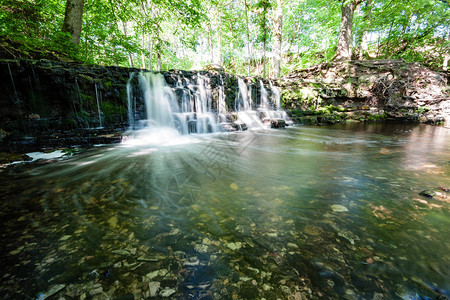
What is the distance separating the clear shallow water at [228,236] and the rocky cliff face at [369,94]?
34.8 feet

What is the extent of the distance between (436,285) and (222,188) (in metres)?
1.98

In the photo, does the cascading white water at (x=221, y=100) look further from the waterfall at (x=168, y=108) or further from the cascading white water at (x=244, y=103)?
the waterfall at (x=168, y=108)

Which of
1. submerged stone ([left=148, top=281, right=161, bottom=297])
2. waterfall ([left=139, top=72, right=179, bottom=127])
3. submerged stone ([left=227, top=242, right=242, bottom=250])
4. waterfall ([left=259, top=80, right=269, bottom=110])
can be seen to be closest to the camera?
submerged stone ([left=148, top=281, right=161, bottom=297])

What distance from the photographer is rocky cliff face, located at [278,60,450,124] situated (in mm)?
12359

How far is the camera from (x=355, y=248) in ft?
Answer: 4.53

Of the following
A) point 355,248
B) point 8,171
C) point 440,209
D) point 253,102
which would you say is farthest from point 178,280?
point 253,102

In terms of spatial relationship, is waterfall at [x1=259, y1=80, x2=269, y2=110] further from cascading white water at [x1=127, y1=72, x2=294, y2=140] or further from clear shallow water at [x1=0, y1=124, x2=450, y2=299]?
clear shallow water at [x1=0, y1=124, x2=450, y2=299]

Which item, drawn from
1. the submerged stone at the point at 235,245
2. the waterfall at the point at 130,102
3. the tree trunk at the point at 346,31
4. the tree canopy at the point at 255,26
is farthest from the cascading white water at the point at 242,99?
the submerged stone at the point at 235,245

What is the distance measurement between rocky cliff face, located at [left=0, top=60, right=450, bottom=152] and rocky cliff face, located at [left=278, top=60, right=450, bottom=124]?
50 millimetres

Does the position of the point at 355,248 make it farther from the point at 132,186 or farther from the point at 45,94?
the point at 45,94

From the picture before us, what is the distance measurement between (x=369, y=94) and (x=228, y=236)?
56.9ft

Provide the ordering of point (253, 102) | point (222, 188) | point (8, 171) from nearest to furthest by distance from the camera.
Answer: point (222, 188) → point (8, 171) → point (253, 102)

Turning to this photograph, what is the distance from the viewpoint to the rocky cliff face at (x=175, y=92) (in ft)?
20.4

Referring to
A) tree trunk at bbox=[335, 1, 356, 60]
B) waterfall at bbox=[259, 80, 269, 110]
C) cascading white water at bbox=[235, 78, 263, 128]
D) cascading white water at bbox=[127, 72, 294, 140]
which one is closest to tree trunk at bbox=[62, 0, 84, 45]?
cascading white water at bbox=[127, 72, 294, 140]
